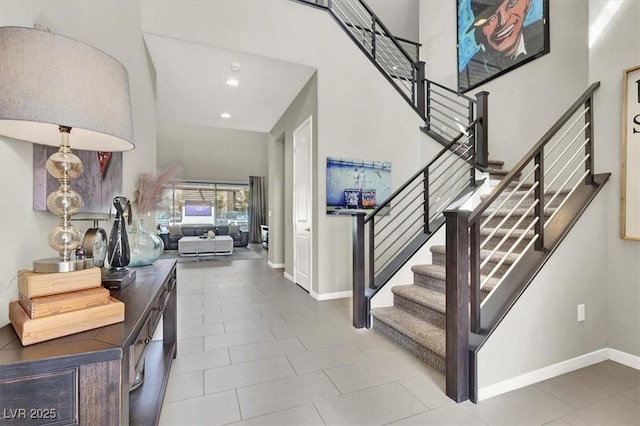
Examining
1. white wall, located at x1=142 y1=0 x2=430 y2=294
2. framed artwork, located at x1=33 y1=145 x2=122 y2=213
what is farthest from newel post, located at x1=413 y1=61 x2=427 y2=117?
framed artwork, located at x1=33 y1=145 x2=122 y2=213

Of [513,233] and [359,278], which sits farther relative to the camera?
[359,278]

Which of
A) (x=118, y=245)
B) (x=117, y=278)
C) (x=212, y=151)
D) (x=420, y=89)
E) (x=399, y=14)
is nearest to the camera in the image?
(x=117, y=278)

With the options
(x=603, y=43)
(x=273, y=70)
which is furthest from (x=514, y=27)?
(x=273, y=70)

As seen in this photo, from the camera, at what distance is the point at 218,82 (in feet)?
14.6

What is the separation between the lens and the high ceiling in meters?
3.70

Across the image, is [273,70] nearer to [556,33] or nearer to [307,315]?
[307,315]

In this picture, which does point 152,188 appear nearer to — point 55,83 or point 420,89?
point 55,83

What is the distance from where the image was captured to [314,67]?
397 centimetres

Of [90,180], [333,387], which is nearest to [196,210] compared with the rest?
[90,180]

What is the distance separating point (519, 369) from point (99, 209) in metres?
2.91

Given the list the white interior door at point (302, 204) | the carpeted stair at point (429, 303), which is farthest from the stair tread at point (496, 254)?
the white interior door at point (302, 204)

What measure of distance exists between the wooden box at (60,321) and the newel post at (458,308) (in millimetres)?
1697

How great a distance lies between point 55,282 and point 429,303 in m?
2.42

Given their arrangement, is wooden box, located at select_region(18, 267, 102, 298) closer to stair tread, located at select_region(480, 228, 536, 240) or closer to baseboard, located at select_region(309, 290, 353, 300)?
stair tread, located at select_region(480, 228, 536, 240)
